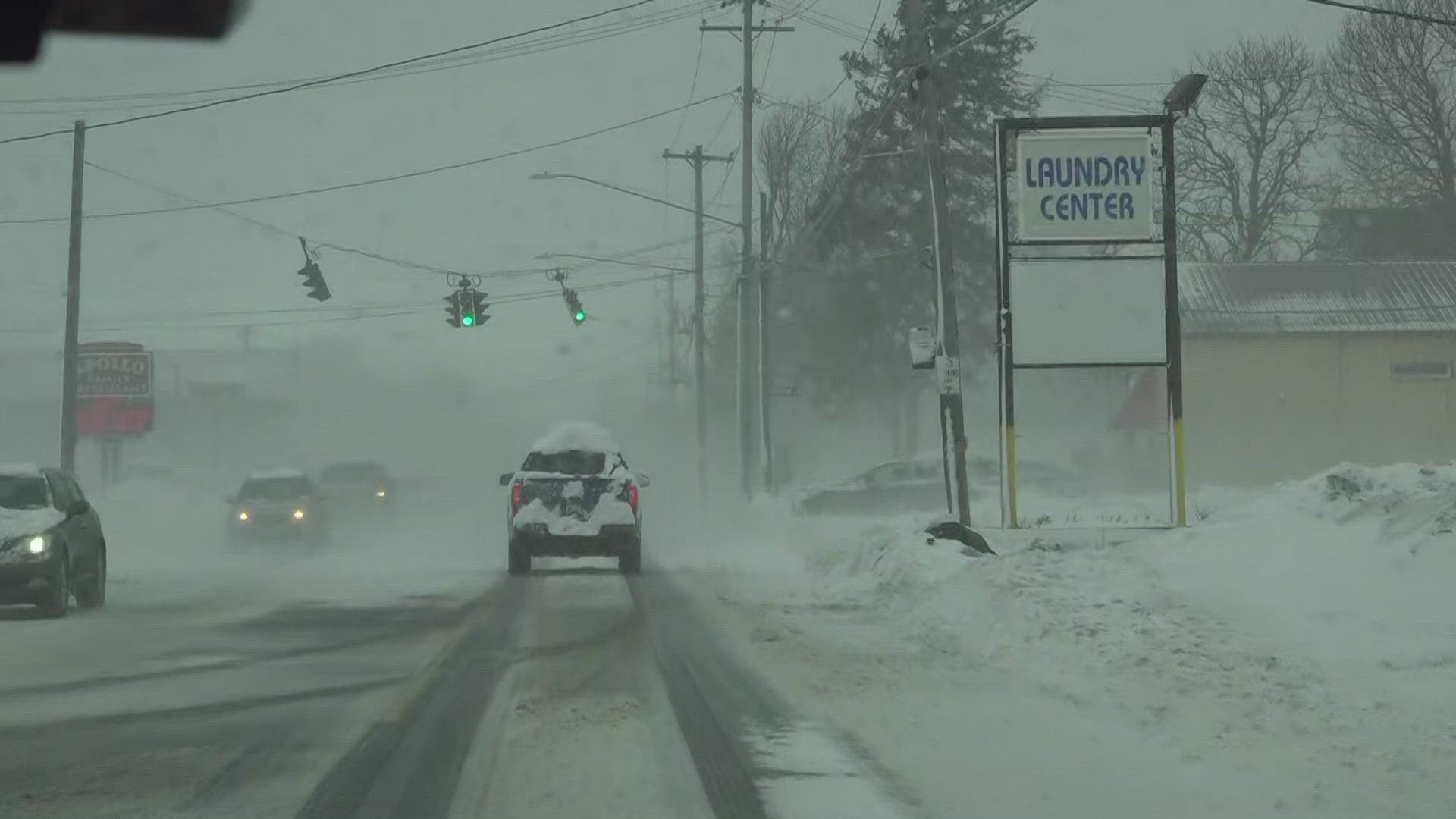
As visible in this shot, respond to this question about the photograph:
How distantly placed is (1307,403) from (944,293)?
29838 mm

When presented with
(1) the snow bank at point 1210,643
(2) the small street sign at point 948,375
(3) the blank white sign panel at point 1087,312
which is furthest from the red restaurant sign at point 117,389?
(1) the snow bank at point 1210,643

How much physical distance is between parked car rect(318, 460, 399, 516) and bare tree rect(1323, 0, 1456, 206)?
31.8 m

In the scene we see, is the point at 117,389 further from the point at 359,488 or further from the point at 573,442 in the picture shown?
the point at 573,442

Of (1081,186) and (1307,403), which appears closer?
(1081,186)

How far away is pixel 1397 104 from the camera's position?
180 ft

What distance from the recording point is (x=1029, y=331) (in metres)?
22.2

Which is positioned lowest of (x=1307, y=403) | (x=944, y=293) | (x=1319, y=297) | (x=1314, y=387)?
(x=1307, y=403)

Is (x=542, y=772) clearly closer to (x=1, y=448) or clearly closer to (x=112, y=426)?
(x=112, y=426)

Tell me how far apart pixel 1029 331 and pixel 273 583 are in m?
11.2

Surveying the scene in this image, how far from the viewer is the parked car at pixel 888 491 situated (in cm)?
3975

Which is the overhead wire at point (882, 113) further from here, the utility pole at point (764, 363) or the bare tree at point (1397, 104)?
the bare tree at point (1397, 104)

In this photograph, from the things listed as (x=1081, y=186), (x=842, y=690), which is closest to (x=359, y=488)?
(x=1081, y=186)

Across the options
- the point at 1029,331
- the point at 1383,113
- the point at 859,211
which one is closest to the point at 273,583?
the point at 1029,331

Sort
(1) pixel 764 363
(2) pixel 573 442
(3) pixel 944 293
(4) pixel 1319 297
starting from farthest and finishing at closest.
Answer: (4) pixel 1319 297, (1) pixel 764 363, (2) pixel 573 442, (3) pixel 944 293
